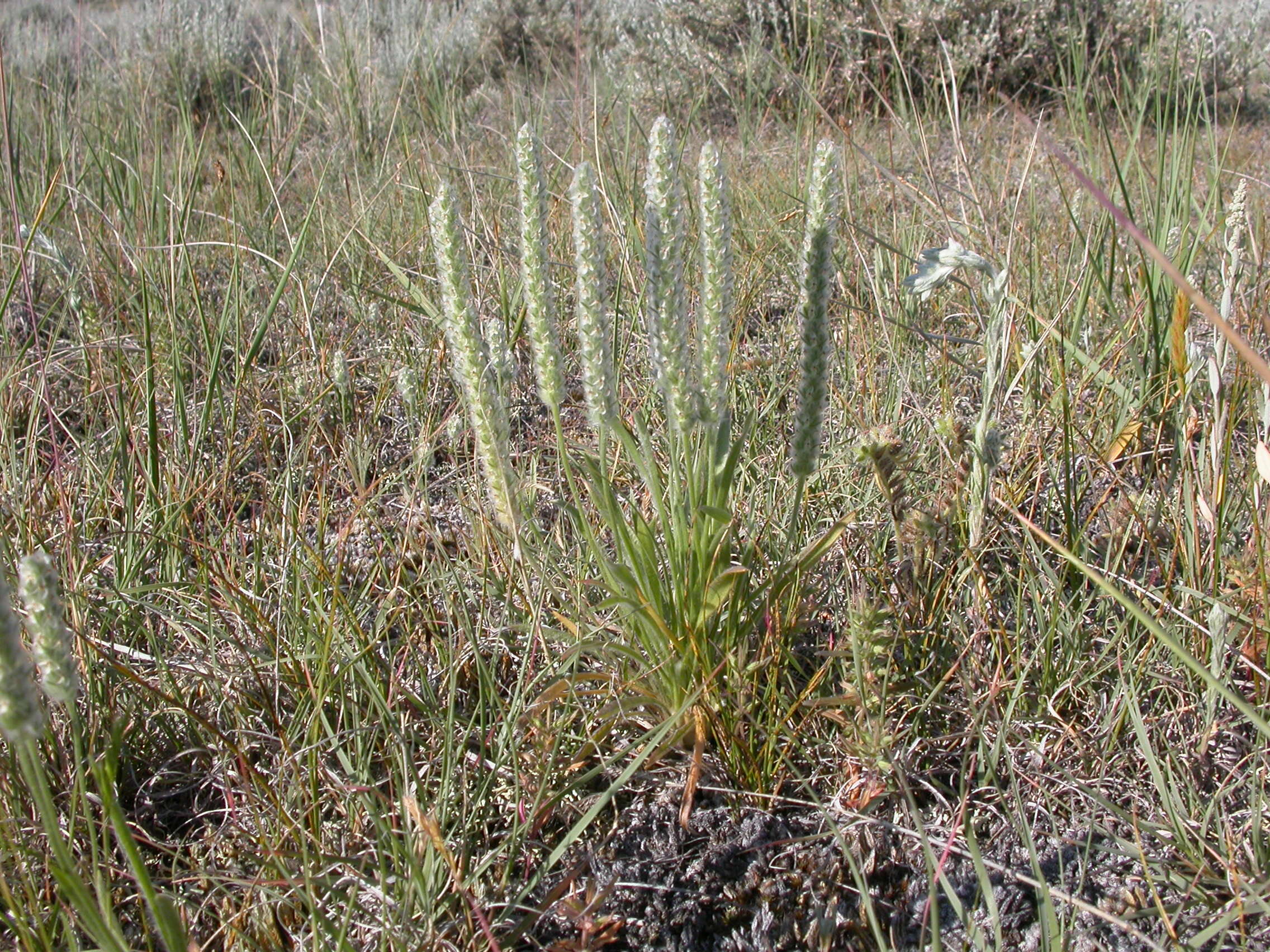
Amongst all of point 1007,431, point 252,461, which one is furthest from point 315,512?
point 1007,431

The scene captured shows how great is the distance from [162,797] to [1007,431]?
187cm

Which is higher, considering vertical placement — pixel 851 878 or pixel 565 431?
pixel 565 431

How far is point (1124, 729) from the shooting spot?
146 centimetres

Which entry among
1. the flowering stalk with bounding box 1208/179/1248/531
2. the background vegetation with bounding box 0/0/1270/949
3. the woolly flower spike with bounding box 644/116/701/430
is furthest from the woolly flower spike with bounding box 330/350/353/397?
the flowering stalk with bounding box 1208/179/1248/531

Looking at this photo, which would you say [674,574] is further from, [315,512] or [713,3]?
[713,3]

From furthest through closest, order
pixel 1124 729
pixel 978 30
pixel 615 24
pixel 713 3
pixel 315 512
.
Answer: pixel 615 24 < pixel 713 3 < pixel 978 30 < pixel 315 512 < pixel 1124 729

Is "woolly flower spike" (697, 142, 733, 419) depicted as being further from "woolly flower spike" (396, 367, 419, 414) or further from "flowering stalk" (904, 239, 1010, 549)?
"woolly flower spike" (396, 367, 419, 414)

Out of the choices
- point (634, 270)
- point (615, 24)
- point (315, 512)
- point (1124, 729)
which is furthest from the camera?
point (615, 24)

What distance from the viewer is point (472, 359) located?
1290mm

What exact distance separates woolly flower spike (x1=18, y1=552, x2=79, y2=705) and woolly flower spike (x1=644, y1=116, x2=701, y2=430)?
751 millimetres

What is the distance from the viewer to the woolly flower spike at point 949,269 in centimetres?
150

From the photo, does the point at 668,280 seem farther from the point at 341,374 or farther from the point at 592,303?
the point at 341,374

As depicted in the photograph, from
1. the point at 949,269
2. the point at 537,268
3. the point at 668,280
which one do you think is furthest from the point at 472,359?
the point at 949,269

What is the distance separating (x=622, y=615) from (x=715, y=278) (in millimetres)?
560
